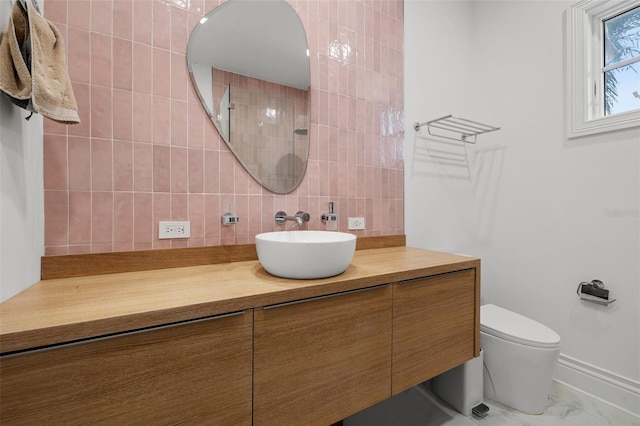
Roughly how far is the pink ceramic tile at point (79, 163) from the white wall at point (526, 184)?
5.53ft

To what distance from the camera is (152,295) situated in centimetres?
84

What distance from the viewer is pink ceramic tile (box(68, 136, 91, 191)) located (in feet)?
3.51

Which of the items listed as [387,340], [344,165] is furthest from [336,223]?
[387,340]

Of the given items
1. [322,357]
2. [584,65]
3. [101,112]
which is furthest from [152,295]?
[584,65]

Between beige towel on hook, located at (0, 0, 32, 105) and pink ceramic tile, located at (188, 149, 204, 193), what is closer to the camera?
beige towel on hook, located at (0, 0, 32, 105)

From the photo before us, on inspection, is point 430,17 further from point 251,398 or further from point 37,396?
point 37,396

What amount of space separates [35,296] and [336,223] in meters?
1.22

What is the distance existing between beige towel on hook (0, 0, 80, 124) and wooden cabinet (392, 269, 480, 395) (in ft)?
3.97

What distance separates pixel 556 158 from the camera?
190cm

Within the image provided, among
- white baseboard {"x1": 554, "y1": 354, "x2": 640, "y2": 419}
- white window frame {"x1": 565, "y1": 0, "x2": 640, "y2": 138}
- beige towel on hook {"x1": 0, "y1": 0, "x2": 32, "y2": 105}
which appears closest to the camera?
beige towel on hook {"x1": 0, "y1": 0, "x2": 32, "y2": 105}

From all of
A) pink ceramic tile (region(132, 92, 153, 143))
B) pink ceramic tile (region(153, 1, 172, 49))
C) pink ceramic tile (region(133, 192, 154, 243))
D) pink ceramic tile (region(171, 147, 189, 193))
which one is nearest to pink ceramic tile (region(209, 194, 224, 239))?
pink ceramic tile (region(171, 147, 189, 193))

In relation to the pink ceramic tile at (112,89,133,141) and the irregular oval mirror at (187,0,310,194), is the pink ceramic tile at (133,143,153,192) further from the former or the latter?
the irregular oval mirror at (187,0,310,194)

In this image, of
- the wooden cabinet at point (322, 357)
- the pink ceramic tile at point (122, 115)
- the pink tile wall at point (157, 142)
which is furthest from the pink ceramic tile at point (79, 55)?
the wooden cabinet at point (322, 357)

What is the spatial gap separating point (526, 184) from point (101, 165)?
8.05 ft
